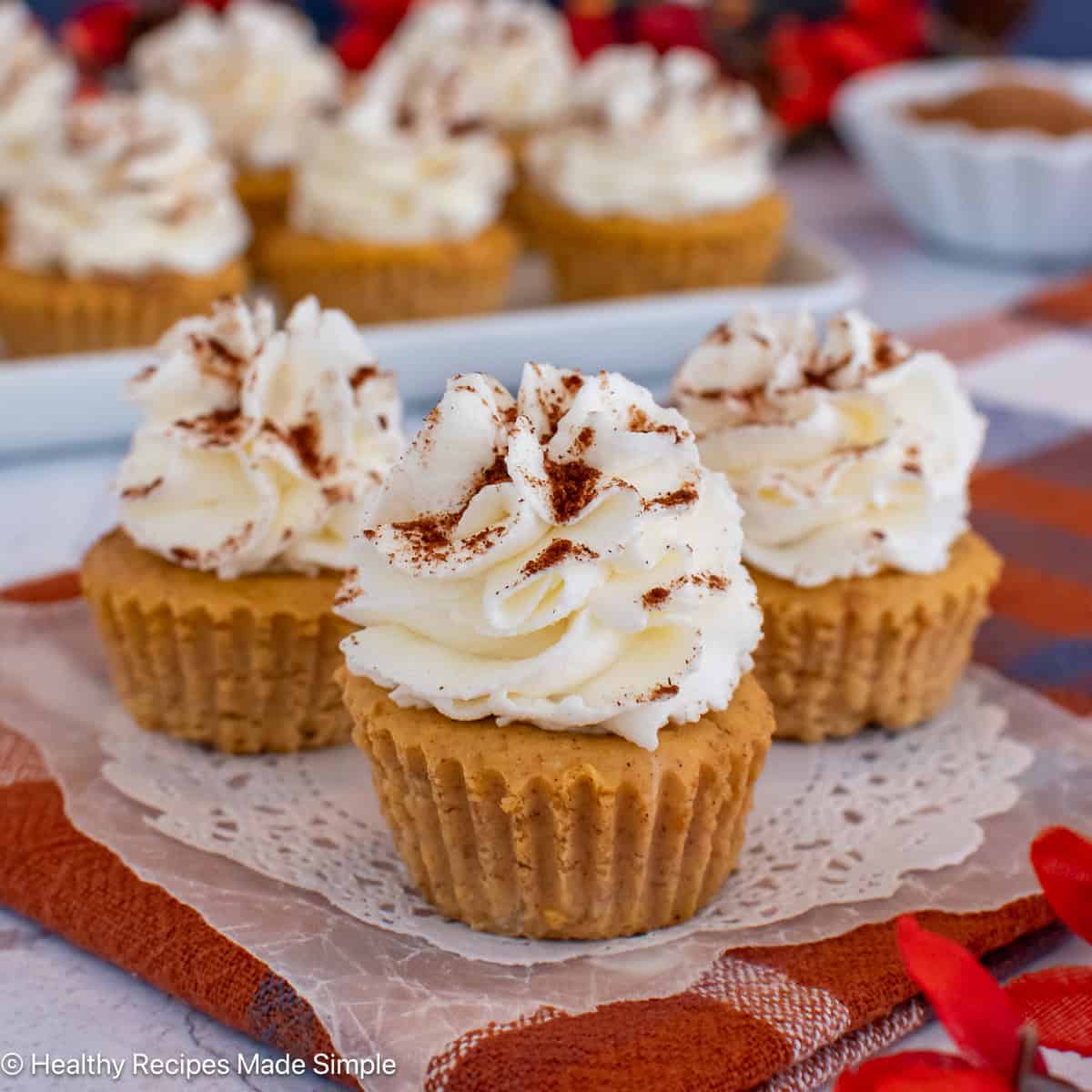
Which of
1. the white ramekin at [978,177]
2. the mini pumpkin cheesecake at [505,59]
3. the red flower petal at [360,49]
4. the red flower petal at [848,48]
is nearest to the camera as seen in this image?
the white ramekin at [978,177]

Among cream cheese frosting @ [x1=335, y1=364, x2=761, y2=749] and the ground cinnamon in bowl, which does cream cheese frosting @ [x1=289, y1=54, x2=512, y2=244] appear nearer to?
the ground cinnamon in bowl

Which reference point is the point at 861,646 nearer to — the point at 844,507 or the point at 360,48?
the point at 844,507

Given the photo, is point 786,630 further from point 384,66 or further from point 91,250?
point 384,66

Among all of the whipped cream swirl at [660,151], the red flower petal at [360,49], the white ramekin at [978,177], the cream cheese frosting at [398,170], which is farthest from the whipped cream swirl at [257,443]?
the red flower petal at [360,49]

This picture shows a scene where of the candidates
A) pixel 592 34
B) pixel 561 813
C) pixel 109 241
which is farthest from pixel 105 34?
pixel 561 813

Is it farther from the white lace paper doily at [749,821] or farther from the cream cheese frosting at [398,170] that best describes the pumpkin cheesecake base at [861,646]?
the cream cheese frosting at [398,170]

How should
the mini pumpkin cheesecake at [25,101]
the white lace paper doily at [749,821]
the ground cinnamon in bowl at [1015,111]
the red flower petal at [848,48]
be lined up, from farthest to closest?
the red flower petal at [848,48] < the ground cinnamon in bowl at [1015,111] < the mini pumpkin cheesecake at [25,101] < the white lace paper doily at [749,821]

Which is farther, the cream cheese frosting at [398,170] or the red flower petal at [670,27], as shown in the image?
the red flower petal at [670,27]
